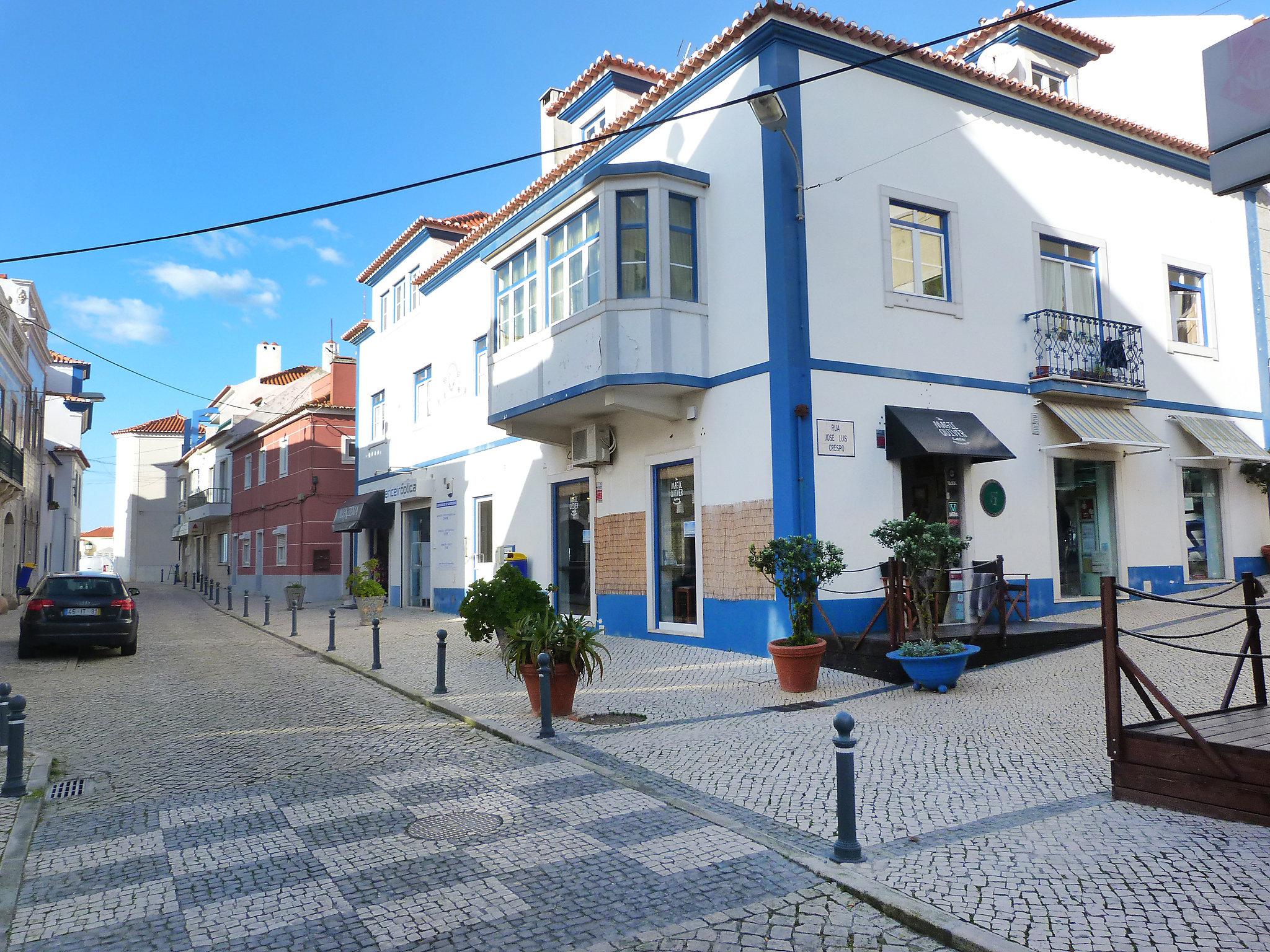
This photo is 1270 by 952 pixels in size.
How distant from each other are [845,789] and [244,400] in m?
44.5

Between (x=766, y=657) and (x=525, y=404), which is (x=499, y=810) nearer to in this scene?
(x=766, y=657)

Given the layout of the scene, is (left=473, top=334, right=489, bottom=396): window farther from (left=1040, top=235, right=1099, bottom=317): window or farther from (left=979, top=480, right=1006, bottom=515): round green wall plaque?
(left=1040, top=235, right=1099, bottom=317): window

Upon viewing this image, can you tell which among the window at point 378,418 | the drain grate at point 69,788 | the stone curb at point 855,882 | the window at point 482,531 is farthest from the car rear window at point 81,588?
the window at point 378,418

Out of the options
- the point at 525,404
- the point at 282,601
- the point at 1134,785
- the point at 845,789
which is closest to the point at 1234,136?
the point at 1134,785

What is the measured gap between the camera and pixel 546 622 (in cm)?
889

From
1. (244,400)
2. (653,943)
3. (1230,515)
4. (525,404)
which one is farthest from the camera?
(244,400)

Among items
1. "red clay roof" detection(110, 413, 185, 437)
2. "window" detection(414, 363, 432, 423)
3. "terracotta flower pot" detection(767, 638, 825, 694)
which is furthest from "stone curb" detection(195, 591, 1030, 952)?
"red clay roof" detection(110, 413, 185, 437)

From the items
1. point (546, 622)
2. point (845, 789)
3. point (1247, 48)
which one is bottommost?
point (845, 789)

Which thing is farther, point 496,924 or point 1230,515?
point 1230,515

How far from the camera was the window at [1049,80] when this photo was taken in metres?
16.1

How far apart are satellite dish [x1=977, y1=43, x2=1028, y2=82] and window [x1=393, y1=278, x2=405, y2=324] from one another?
627 inches

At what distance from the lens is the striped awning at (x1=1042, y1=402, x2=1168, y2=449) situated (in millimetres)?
14031

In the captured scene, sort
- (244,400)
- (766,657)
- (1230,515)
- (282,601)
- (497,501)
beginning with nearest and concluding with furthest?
(766,657), (1230,515), (497,501), (282,601), (244,400)

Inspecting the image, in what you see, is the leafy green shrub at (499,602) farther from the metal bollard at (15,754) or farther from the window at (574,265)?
the metal bollard at (15,754)
